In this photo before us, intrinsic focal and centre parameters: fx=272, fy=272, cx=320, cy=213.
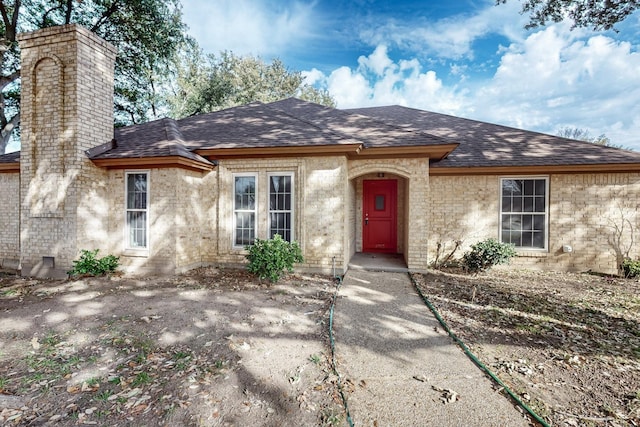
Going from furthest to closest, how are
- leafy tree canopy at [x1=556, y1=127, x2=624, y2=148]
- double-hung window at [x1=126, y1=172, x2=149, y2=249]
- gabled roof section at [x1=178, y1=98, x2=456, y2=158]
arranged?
leafy tree canopy at [x1=556, y1=127, x2=624, y2=148]
double-hung window at [x1=126, y1=172, x2=149, y2=249]
gabled roof section at [x1=178, y1=98, x2=456, y2=158]

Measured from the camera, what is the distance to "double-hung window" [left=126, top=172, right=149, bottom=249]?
7.34m

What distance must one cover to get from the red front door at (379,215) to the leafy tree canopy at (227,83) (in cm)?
1451

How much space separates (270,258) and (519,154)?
7.97 m

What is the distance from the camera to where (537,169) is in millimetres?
7812

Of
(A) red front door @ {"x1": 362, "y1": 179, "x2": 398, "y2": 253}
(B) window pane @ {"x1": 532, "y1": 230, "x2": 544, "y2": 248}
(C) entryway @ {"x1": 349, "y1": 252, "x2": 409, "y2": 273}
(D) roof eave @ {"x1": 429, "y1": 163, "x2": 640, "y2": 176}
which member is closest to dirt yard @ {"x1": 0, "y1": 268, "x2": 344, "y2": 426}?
(C) entryway @ {"x1": 349, "y1": 252, "x2": 409, "y2": 273}

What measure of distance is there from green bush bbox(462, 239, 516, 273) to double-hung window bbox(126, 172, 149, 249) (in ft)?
29.6

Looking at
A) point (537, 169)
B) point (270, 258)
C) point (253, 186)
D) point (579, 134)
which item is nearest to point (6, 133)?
point (253, 186)

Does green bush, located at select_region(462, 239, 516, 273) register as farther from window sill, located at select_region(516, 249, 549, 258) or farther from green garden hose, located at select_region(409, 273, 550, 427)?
green garden hose, located at select_region(409, 273, 550, 427)

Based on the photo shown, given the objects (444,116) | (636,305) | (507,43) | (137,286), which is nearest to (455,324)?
(636,305)

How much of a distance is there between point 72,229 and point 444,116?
43.3 ft

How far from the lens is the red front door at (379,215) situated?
9.80m

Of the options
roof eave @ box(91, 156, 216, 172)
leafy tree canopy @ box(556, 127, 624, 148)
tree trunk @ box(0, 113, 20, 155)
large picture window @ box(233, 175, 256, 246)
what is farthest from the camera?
leafy tree canopy @ box(556, 127, 624, 148)

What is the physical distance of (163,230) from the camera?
7.12 meters

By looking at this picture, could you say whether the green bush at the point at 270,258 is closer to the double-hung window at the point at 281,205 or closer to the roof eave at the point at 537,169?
the double-hung window at the point at 281,205
